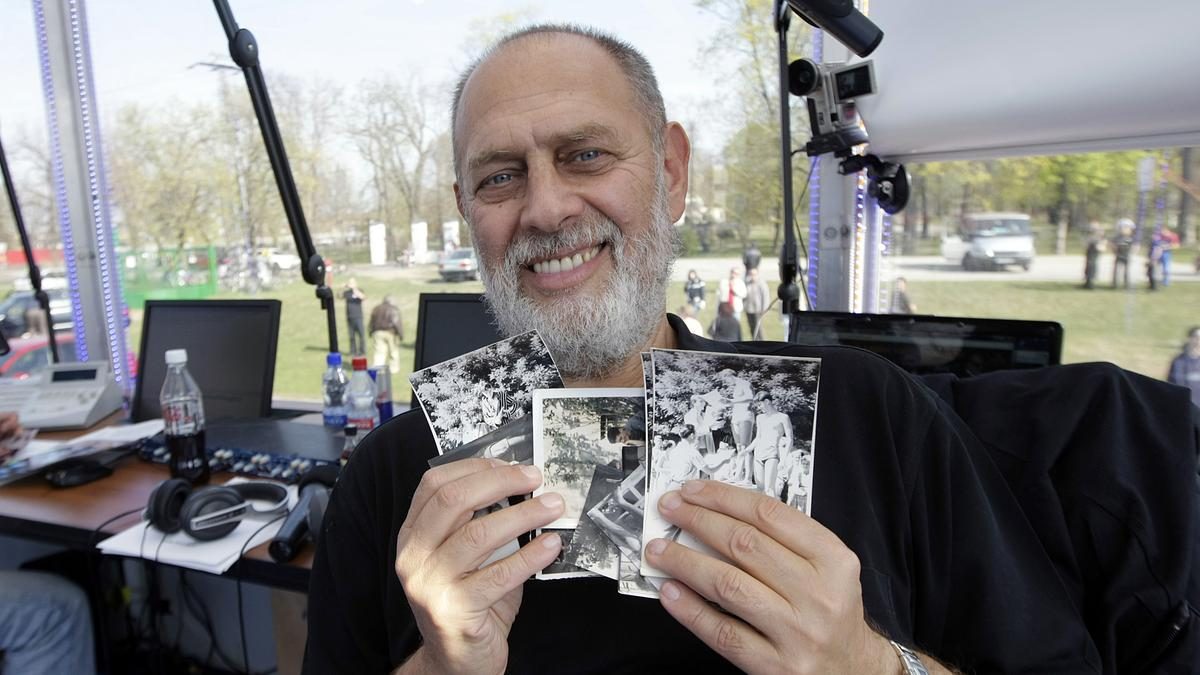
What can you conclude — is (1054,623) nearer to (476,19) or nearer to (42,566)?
(42,566)

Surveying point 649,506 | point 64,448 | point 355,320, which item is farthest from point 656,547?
point 355,320

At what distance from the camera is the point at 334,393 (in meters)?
2.21

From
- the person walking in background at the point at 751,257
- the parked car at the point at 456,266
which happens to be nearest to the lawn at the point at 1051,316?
the person walking in background at the point at 751,257

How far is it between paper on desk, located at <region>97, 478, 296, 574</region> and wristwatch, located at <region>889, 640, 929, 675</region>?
1186 millimetres

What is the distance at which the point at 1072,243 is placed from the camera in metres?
2.23

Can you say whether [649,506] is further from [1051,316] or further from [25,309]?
[25,309]

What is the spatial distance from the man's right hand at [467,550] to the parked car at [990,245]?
222 cm

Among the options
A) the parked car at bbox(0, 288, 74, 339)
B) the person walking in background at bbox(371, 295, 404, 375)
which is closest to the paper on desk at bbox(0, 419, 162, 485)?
the person walking in background at bbox(371, 295, 404, 375)

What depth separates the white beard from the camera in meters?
0.89

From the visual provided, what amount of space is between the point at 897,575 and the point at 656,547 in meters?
0.34

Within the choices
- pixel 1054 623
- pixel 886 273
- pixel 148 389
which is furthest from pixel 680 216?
pixel 148 389

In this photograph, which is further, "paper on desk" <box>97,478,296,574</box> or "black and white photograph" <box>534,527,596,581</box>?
"paper on desk" <box>97,478,296,574</box>

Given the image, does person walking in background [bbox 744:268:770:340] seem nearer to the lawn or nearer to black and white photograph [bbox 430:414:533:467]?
the lawn

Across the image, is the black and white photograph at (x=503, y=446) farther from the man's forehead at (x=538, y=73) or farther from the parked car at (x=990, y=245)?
the parked car at (x=990, y=245)
